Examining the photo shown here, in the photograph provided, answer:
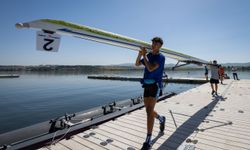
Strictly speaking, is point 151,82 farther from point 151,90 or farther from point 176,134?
point 176,134

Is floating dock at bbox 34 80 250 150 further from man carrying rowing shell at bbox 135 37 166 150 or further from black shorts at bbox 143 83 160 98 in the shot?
black shorts at bbox 143 83 160 98

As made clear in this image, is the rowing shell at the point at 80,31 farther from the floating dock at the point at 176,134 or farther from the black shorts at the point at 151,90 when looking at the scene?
the floating dock at the point at 176,134

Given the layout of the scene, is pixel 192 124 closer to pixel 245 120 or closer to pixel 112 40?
pixel 245 120

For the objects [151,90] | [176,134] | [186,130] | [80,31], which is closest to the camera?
[80,31]

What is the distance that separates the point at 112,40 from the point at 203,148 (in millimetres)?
3034

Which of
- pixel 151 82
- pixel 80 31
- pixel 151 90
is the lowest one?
pixel 151 90

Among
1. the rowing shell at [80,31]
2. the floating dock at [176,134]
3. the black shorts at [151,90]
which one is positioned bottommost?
the floating dock at [176,134]

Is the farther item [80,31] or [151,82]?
[151,82]

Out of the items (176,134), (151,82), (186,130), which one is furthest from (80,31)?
(186,130)

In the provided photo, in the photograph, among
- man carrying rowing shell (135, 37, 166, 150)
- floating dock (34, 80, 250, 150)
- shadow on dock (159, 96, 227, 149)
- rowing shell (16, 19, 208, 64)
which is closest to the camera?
rowing shell (16, 19, 208, 64)

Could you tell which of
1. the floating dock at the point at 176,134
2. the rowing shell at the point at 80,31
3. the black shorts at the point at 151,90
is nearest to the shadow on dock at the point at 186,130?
the floating dock at the point at 176,134

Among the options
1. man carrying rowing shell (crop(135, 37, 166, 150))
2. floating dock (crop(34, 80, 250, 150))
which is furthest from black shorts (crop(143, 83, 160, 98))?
floating dock (crop(34, 80, 250, 150))

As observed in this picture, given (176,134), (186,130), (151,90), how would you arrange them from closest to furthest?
(151,90)
(176,134)
(186,130)

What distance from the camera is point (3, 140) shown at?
4211mm
